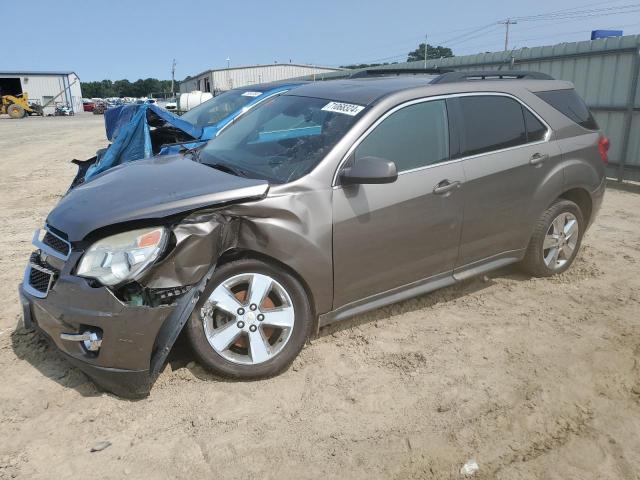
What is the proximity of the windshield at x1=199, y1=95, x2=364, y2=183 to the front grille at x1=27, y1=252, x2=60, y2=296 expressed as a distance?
125cm

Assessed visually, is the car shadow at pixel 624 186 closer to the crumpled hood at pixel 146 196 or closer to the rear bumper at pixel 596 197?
the rear bumper at pixel 596 197

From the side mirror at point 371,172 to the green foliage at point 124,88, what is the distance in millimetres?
127857

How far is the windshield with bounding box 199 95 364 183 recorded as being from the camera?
331 centimetres

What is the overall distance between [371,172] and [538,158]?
1810 mm

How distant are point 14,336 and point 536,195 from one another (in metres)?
4.09

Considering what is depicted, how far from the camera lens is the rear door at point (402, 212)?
327 cm

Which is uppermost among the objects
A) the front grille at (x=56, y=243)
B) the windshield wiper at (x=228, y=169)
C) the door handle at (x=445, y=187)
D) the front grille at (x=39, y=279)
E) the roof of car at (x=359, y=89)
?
the roof of car at (x=359, y=89)

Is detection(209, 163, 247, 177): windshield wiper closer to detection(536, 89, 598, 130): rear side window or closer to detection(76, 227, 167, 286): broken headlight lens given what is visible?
detection(76, 227, 167, 286): broken headlight lens

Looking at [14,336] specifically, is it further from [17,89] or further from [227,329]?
[17,89]

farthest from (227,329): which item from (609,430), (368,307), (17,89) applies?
(17,89)

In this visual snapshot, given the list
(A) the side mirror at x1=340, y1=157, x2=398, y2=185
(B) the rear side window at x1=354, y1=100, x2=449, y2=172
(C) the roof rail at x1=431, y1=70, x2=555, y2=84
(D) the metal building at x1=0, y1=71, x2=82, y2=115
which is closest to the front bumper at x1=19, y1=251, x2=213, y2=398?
(A) the side mirror at x1=340, y1=157, x2=398, y2=185

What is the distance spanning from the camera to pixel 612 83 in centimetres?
935

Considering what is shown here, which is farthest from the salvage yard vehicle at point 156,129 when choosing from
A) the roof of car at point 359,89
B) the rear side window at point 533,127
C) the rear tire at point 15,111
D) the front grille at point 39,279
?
the rear tire at point 15,111

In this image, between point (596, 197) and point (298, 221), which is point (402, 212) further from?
point (596, 197)
